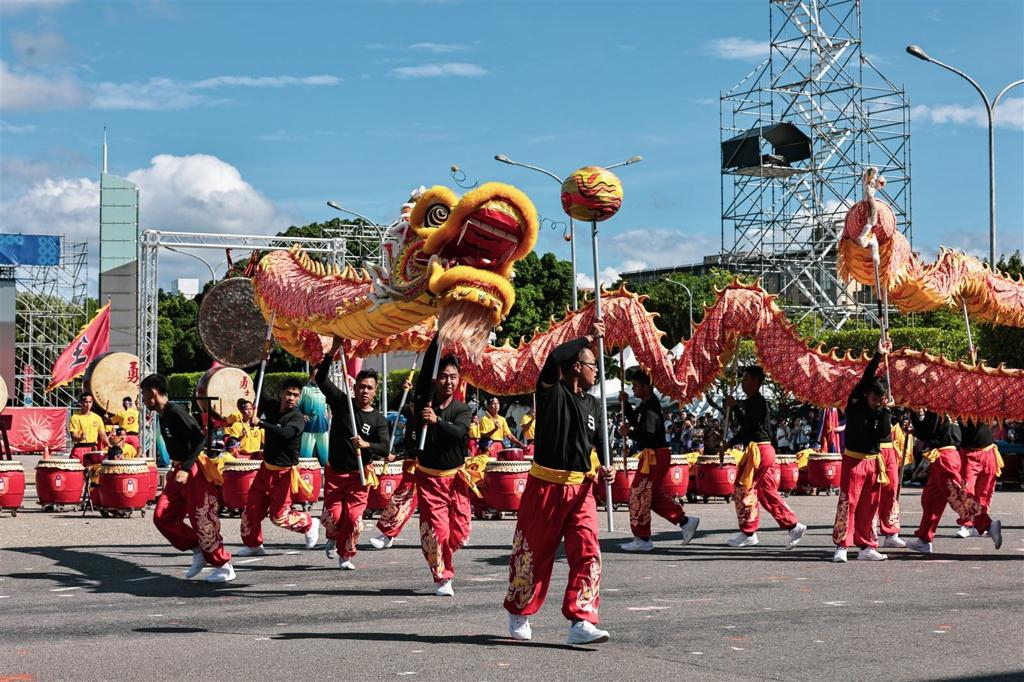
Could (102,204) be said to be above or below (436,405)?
above

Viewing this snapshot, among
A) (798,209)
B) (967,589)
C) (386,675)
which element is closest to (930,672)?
(386,675)

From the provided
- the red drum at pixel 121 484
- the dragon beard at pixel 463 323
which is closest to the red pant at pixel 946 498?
the dragon beard at pixel 463 323

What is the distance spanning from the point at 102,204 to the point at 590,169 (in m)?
32.3

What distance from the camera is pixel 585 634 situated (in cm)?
739

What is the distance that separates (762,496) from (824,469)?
27.7 ft

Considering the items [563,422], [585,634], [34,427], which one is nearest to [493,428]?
[563,422]

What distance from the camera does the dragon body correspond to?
12.7m

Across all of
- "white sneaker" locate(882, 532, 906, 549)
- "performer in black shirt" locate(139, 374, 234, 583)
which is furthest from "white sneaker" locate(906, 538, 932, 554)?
"performer in black shirt" locate(139, 374, 234, 583)

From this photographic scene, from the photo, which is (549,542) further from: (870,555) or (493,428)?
(493,428)

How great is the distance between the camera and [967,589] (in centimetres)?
1002

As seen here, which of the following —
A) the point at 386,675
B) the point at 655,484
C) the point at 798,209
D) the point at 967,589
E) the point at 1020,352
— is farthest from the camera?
the point at 798,209

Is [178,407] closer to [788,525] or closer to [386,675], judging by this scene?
[386,675]

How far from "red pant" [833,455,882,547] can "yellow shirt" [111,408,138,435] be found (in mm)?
12859

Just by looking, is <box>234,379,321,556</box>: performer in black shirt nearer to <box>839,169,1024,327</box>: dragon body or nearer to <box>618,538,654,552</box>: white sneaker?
<box>618,538,654,552</box>: white sneaker
